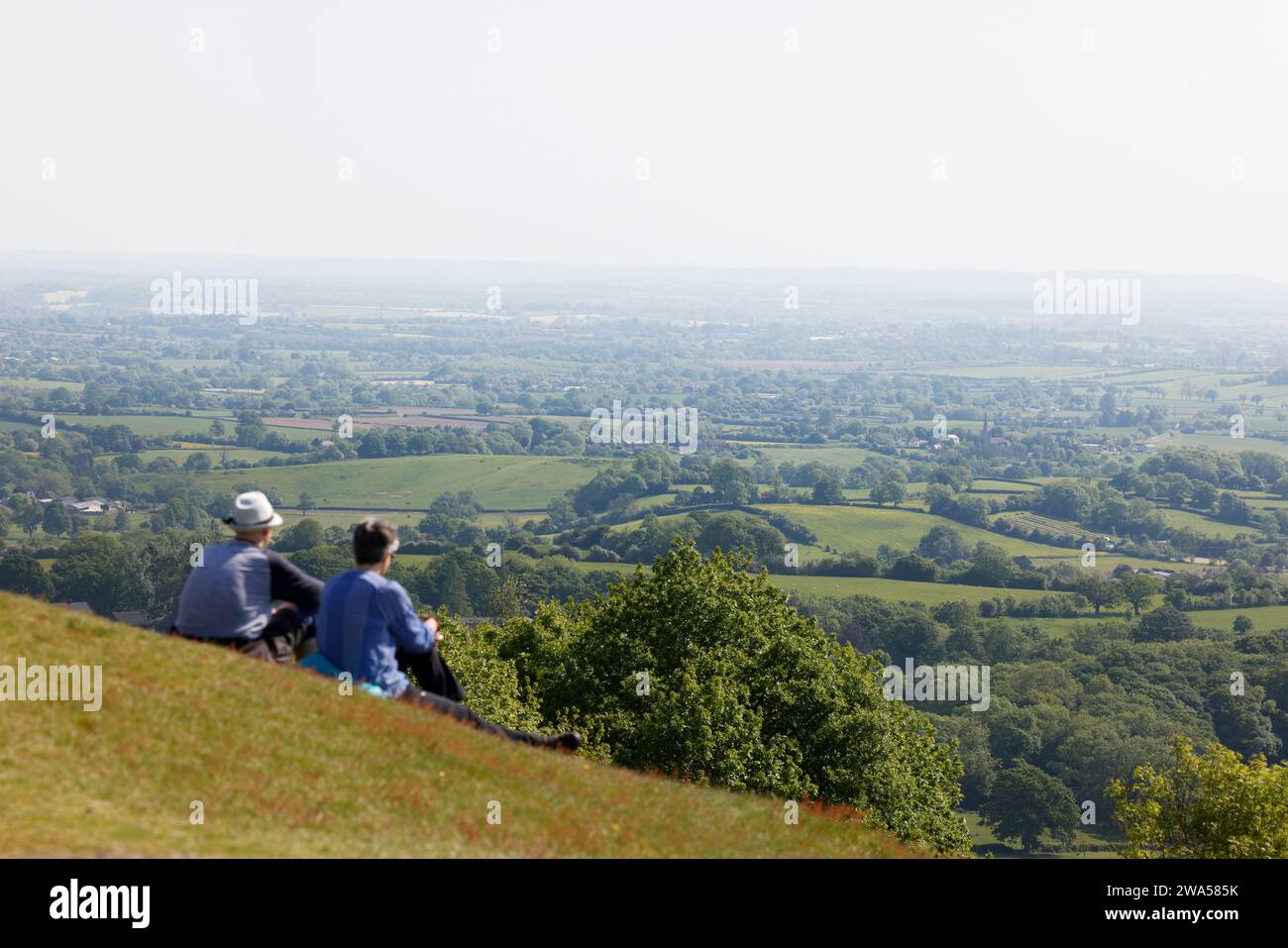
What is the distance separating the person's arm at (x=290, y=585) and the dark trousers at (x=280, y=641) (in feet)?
1.43

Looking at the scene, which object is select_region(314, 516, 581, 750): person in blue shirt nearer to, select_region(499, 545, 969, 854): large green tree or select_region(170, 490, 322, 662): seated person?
select_region(170, 490, 322, 662): seated person

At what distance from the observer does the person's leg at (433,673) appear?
1492cm

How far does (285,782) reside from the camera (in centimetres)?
1177

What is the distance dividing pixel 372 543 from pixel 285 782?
3042 millimetres

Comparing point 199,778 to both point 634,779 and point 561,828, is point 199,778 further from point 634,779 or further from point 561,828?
point 634,779

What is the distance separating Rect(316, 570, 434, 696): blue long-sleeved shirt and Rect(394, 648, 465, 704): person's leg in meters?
0.26

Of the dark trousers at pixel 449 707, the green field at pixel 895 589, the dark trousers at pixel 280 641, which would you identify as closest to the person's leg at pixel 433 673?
the dark trousers at pixel 449 707

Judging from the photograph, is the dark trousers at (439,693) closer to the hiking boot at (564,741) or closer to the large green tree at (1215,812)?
the hiking boot at (564,741)

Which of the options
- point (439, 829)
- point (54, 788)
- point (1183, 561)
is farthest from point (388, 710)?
point (1183, 561)

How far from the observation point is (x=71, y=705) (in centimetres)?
1230

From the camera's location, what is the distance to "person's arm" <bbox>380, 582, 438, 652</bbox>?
14.0 metres

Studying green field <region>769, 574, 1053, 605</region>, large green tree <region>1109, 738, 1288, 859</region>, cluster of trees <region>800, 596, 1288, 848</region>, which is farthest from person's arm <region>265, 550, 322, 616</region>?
green field <region>769, 574, 1053, 605</region>

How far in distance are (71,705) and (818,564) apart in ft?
461
